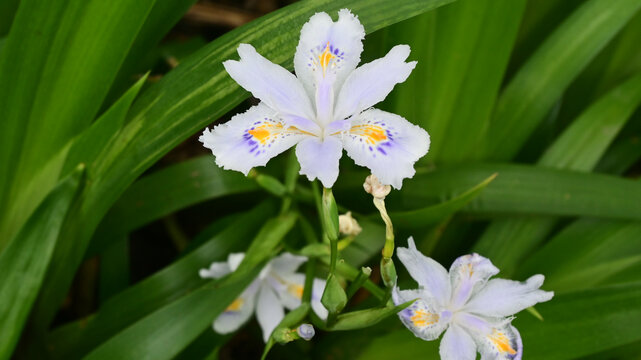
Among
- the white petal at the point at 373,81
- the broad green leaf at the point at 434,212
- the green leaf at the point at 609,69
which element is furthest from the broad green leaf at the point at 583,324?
the green leaf at the point at 609,69

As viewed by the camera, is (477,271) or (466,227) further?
(466,227)

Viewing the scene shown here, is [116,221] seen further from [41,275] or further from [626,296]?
[626,296]

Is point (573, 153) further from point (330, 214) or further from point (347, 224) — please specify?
point (330, 214)

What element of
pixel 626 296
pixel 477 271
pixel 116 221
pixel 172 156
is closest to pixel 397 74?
pixel 477 271

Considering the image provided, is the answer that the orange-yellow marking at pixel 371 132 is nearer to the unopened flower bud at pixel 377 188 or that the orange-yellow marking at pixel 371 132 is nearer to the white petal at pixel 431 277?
the unopened flower bud at pixel 377 188

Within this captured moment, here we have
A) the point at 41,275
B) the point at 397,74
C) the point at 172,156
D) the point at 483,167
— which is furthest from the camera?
the point at 172,156

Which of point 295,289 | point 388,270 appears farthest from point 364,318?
point 295,289

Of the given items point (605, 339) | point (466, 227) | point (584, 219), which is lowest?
point (605, 339)

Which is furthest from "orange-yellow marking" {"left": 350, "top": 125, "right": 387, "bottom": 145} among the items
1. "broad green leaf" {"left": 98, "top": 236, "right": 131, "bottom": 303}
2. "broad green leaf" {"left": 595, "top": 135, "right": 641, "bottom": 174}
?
"broad green leaf" {"left": 595, "top": 135, "right": 641, "bottom": 174}
